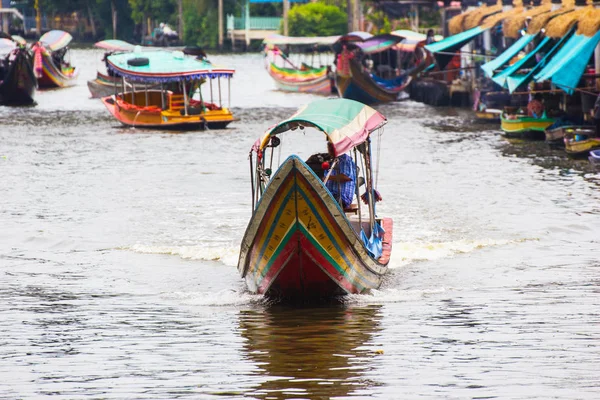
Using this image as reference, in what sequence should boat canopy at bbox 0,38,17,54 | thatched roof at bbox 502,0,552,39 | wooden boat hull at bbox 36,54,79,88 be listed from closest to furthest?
thatched roof at bbox 502,0,552,39 → boat canopy at bbox 0,38,17,54 → wooden boat hull at bbox 36,54,79,88

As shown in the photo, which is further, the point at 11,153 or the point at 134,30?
the point at 134,30

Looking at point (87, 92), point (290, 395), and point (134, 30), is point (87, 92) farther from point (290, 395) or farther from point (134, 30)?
point (134, 30)

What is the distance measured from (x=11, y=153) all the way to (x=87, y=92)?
23.2 meters

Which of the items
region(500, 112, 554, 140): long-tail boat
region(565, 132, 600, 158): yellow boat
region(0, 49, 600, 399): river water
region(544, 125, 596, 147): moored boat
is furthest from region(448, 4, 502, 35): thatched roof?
region(565, 132, 600, 158): yellow boat

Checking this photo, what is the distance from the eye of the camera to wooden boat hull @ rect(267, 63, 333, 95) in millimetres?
45125

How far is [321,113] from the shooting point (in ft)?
38.4

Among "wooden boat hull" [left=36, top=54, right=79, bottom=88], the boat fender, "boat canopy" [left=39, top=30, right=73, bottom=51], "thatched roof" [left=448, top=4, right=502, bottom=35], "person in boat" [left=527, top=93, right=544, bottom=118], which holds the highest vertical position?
"thatched roof" [left=448, top=4, right=502, bottom=35]

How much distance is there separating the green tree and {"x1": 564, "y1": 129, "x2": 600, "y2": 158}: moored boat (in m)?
52.5

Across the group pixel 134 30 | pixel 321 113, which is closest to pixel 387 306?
pixel 321 113

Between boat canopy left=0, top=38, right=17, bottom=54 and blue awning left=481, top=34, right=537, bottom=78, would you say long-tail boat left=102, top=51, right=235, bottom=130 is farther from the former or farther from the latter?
boat canopy left=0, top=38, right=17, bottom=54

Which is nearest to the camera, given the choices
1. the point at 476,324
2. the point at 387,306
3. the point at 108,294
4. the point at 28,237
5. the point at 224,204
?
the point at 476,324

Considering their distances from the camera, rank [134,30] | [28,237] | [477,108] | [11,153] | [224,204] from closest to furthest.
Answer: [28,237] → [224,204] → [11,153] → [477,108] → [134,30]

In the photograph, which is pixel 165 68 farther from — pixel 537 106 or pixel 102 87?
pixel 102 87

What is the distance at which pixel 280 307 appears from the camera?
1134 cm
